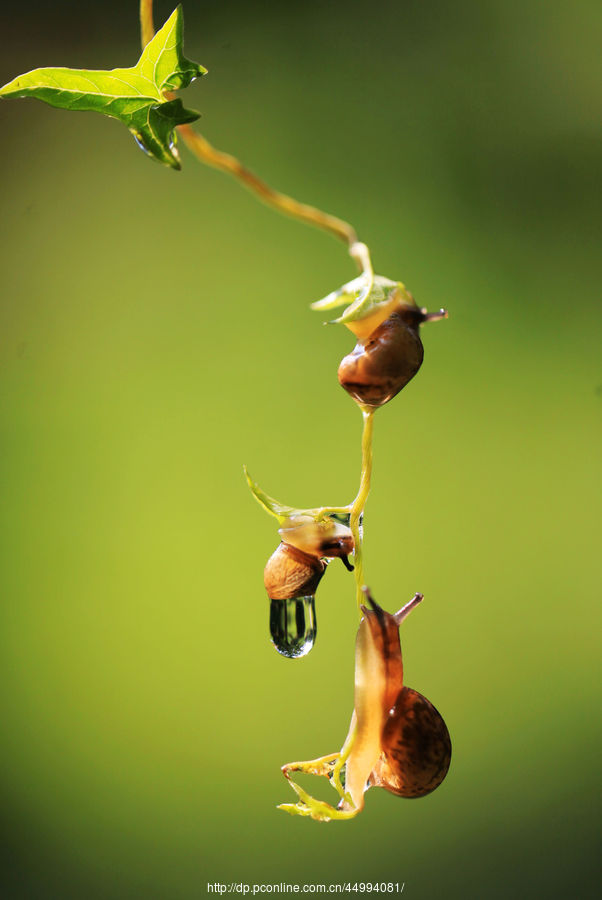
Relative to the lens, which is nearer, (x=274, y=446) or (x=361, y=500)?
(x=361, y=500)

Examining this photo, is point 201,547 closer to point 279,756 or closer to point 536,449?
point 279,756

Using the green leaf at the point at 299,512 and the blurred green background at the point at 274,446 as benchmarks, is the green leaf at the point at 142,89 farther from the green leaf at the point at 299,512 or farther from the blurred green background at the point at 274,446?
the blurred green background at the point at 274,446

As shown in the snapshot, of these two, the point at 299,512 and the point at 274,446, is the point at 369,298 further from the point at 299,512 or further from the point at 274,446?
the point at 274,446

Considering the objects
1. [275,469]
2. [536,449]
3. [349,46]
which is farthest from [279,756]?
[349,46]

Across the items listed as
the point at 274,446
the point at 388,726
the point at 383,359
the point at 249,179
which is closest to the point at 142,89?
the point at 249,179

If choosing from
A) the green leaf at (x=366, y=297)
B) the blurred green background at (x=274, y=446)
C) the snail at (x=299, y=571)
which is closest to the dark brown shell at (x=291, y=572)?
the snail at (x=299, y=571)

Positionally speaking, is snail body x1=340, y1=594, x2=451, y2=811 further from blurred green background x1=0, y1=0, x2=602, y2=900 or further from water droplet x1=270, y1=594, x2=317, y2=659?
blurred green background x1=0, y1=0, x2=602, y2=900
